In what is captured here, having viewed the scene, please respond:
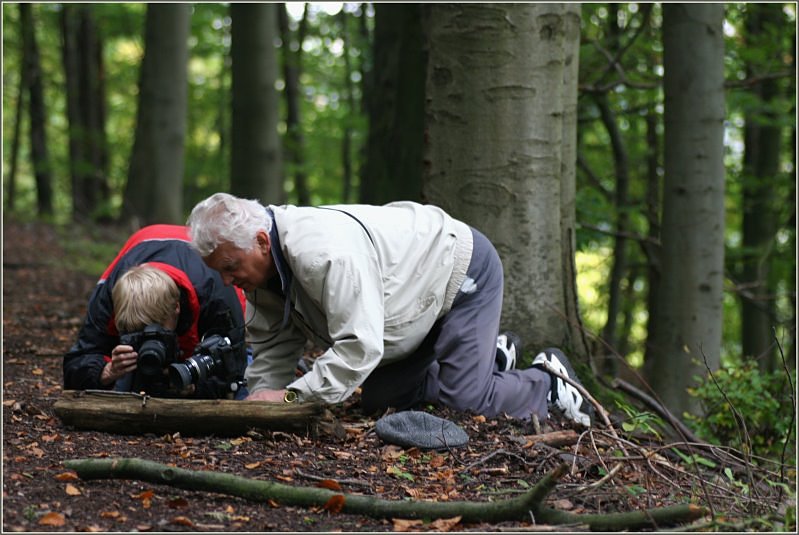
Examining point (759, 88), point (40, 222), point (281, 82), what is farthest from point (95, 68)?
point (759, 88)

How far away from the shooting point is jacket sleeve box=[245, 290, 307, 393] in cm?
407

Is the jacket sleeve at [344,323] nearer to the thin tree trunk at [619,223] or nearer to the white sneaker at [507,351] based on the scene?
the white sneaker at [507,351]

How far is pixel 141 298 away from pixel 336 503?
1.54 m

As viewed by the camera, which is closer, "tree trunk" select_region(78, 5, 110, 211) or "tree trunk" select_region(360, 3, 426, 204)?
"tree trunk" select_region(360, 3, 426, 204)

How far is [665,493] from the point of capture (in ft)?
10.5

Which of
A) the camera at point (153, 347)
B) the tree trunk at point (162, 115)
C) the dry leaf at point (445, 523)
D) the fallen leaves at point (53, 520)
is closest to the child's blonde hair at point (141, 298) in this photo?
the camera at point (153, 347)

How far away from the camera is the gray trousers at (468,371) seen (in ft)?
13.1

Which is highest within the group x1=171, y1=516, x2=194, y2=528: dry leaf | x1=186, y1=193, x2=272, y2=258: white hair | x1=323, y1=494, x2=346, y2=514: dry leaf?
x1=186, y1=193, x2=272, y2=258: white hair

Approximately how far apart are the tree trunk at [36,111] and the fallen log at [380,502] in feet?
44.8

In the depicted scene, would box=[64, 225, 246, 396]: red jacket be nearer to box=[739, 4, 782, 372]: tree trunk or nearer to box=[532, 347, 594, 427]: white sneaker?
box=[532, 347, 594, 427]: white sneaker

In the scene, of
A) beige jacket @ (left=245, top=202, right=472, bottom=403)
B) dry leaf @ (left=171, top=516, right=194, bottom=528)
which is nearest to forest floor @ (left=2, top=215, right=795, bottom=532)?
dry leaf @ (left=171, top=516, right=194, bottom=528)

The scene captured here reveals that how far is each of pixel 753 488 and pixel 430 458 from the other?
1.22 metres

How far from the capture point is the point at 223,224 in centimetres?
349

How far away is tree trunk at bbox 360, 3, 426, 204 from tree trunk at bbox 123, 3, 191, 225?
395 cm
